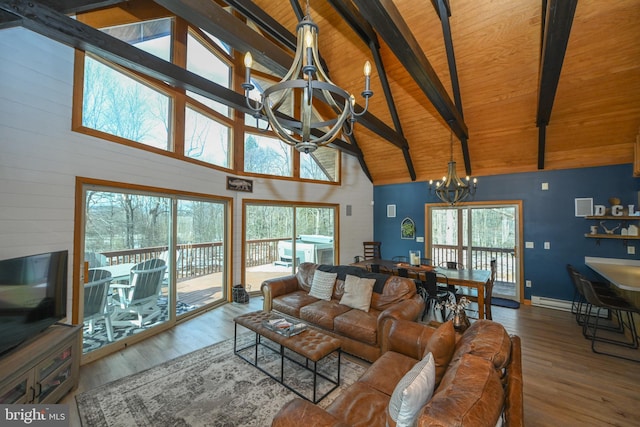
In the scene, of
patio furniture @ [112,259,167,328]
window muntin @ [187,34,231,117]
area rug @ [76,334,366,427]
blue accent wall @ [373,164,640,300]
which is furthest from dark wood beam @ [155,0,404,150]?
blue accent wall @ [373,164,640,300]

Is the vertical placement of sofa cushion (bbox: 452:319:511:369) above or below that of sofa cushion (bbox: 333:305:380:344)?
above

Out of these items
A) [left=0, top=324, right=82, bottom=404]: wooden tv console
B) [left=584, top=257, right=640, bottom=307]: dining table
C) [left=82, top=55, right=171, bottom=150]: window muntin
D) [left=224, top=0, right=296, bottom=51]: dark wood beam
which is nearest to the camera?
[left=0, top=324, right=82, bottom=404]: wooden tv console

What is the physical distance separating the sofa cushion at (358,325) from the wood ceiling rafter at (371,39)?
410cm

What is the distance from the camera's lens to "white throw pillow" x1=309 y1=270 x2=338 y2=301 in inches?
156

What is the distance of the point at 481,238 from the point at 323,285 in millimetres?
4330

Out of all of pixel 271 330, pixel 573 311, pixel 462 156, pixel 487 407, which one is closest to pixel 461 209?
pixel 462 156

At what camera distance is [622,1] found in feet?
10.1

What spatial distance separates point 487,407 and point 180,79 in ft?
13.2

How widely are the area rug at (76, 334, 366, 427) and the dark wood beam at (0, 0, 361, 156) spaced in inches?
108

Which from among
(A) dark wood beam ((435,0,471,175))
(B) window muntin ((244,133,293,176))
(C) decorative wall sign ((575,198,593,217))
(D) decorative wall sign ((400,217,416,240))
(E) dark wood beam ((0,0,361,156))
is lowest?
(D) decorative wall sign ((400,217,416,240))

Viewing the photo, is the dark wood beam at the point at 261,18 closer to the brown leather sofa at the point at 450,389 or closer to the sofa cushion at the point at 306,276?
the sofa cushion at the point at 306,276

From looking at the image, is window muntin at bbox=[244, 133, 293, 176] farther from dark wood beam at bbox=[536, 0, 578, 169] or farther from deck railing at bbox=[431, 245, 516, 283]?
dark wood beam at bbox=[536, 0, 578, 169]

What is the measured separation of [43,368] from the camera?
83.6 inches

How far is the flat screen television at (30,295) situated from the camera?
2.01 metres
